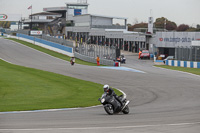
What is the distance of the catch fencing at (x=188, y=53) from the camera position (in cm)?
4480

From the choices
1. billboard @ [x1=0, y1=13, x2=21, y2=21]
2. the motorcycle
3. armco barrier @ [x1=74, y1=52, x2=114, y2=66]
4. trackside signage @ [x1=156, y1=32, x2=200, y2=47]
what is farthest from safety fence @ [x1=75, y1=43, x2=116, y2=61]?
billboard @ [x1=0, y1=13, x2=21, y2=21]

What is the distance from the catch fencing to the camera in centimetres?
4480

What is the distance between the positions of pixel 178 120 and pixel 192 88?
1198cm

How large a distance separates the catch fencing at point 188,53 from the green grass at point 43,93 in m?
23.7

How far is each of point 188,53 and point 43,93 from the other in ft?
98.5

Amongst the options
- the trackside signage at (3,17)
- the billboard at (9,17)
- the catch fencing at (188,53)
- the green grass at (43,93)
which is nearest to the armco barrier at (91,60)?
the catch fencing at (188,53)

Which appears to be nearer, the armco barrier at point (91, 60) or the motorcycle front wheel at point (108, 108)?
the motorcycle front wheel at point (108, 108)

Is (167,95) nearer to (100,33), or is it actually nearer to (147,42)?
(147,42)

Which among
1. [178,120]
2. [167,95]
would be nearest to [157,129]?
[178,120]

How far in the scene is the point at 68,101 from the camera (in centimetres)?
1748

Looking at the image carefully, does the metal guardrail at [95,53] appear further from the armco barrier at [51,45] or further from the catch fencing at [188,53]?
the catch fencing at [188,53]

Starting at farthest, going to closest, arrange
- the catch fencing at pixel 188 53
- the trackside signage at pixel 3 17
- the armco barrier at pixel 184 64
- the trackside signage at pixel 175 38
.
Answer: the trackside signage at pixel 3 17, the trackside signage at pixel 175 38, the catch fencing at pixel 188 53, the armco barrier at pixel 184 64

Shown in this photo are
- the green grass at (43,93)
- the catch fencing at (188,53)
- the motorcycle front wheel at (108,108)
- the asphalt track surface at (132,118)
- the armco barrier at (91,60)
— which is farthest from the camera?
the armco barrier at (91,60)

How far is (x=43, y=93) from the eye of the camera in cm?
1986
